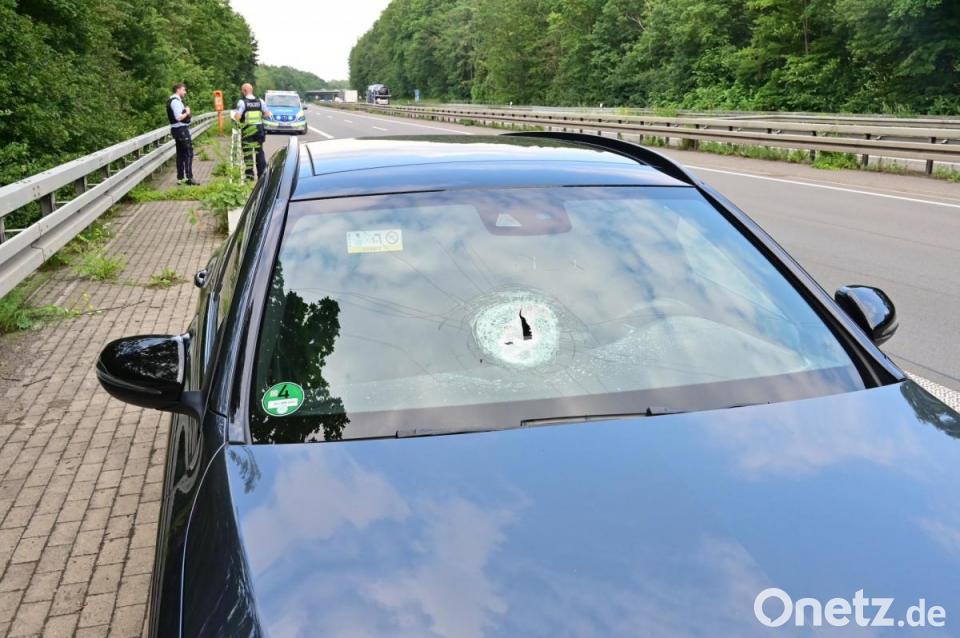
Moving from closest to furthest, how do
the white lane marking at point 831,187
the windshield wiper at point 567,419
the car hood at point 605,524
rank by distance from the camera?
the car hood at point 605,524, the windshield wiper at point 567,419, the white lane marking at point 831,187

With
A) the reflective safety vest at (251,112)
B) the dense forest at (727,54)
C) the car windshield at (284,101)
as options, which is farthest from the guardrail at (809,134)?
the dense forest at (727,54)

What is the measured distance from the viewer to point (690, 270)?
8.94 feet

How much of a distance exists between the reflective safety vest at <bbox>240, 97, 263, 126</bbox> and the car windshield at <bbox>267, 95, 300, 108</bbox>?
21.0 metres

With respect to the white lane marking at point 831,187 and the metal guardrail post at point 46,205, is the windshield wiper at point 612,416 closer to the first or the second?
the metal guardrail post at point 46,205

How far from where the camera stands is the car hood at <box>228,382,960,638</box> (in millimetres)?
1457

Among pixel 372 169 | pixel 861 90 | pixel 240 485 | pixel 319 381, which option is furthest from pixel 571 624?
pixel 861 90

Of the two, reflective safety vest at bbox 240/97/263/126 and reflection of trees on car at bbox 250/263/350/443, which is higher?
reflective safety vest at bbox 240/97/263/126

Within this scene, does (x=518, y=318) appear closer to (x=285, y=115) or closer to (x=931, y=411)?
(x=931, y=411)

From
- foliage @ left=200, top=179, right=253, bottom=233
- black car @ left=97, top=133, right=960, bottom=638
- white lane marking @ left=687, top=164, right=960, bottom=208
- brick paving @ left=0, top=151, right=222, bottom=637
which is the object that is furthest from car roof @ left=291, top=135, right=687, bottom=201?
white lane marking @ left=687, top=164, right=960, bottom=208

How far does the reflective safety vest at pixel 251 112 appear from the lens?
16.5 meters

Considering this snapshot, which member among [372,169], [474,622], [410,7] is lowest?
[474,622]

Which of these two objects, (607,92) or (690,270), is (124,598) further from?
(607,92)

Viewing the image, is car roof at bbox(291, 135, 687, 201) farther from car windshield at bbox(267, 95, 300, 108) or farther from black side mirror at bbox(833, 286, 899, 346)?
car windshield at bbox(267, 95, 300, 108)

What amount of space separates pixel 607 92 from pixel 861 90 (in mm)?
27979
